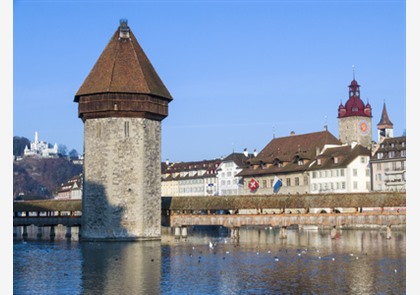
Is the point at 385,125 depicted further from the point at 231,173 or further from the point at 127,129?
the point at 127,129

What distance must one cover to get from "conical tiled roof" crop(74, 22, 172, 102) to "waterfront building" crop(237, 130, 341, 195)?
29708mm

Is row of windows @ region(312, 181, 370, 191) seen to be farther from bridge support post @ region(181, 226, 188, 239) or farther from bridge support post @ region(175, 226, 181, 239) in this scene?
bridge support post @ region(175, 226, 181, 239)

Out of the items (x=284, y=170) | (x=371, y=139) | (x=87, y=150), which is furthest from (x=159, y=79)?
(x=371, y=139)

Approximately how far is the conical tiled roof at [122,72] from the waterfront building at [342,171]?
27.3 meters

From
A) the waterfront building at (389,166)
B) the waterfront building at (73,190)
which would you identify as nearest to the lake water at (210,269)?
the waterfront building at (389,166)

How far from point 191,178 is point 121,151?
2215 inches

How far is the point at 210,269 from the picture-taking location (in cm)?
2342

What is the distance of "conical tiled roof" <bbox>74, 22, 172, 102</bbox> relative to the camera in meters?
36.2

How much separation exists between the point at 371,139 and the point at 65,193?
46049mm

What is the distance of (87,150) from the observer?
36656 millimetres

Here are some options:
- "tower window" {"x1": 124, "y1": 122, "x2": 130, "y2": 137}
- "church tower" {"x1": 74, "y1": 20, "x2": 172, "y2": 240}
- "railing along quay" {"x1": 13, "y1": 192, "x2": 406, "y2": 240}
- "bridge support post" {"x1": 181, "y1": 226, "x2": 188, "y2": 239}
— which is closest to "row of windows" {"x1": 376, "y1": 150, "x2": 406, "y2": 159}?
"railing along quay" {"x1": 13, "y1": 192, "x2": 406, "y2": 240}

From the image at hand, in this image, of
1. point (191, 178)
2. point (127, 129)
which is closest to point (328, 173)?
point (127, 129)

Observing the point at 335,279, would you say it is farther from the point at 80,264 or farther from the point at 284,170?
the point at 284,170

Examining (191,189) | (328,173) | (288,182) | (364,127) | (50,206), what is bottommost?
(50,206)
